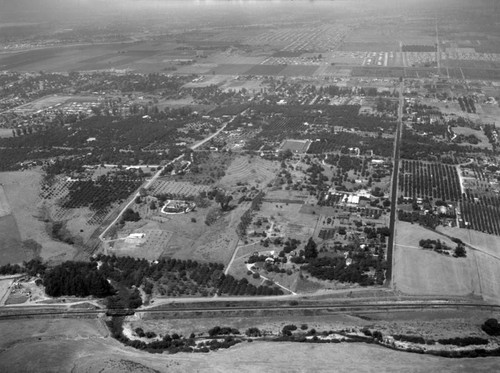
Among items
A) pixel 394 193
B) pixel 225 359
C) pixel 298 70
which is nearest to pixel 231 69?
pixel 298 70

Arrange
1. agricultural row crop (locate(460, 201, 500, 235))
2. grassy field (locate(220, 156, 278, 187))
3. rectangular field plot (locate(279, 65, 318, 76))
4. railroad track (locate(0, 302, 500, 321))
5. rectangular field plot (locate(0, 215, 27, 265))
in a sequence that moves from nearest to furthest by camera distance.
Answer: railroad track (locate(0, 302, 500, 321)) → rectangular field plot (locate(0, 215, 27, 265)) → agricultural row crop (locate(460, 201, 500, 235)) → grassy field (locate(220, 156, 278, 187)) → rectangular field plot (locate(279, 65, 318, 76))

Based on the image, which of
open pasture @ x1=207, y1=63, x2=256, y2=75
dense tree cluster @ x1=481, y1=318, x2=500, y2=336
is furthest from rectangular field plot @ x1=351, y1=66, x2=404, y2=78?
dense tree cluster @ x1=481, y1=318, x2=500, y2=336

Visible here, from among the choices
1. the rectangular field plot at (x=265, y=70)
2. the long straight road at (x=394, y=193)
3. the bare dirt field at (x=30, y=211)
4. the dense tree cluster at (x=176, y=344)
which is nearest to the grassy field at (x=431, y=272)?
the long straight road at (x=394, y=193)

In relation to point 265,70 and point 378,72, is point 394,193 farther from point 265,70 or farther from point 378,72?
point 265,70

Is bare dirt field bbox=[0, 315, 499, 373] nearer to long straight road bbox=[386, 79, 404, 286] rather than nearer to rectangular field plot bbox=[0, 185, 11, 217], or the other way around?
long straight road bbox=[386, 79, 404, 286]

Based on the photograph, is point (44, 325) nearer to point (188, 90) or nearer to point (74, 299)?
point (74, 299)

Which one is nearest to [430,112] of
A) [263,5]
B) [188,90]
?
[188,90]
